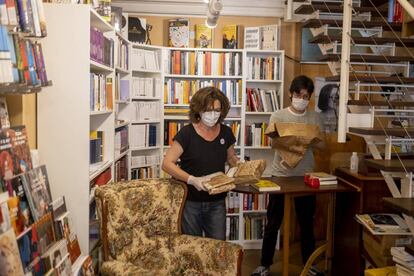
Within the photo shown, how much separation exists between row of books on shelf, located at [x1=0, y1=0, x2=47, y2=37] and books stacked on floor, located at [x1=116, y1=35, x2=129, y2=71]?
1.59 metres

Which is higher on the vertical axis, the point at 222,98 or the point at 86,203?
the point at 222,98

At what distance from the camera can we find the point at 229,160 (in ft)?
9.55

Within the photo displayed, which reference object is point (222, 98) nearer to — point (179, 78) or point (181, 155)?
point (181, 155)

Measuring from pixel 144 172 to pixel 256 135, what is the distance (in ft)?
3.90

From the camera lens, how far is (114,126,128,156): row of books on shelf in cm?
344

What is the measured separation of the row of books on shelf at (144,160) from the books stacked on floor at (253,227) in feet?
3.52

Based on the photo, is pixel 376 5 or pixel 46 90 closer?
pixel 46 90

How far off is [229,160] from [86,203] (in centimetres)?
102

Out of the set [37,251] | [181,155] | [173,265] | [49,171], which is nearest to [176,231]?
[173,265]

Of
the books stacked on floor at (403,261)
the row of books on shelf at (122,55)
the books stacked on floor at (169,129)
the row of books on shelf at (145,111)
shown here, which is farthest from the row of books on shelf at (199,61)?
the books stacked on floor at (403,261)

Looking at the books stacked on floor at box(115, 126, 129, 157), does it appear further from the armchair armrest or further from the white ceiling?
the white ceiling

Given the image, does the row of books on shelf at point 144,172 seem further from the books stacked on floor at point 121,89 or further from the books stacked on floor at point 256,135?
the books stacked on floor at point 256,135

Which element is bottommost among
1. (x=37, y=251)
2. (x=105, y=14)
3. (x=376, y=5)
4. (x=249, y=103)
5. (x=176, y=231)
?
(x=176, y=231)

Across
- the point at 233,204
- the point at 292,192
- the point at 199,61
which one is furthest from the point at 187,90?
the point at 292,192
